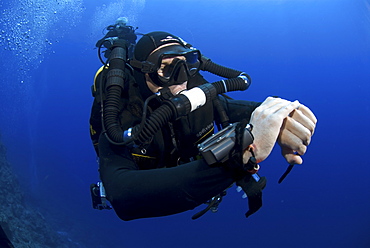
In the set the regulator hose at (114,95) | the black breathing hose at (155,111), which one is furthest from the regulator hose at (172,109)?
the regulator hose at (114,95)

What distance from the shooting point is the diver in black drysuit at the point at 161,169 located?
1117 mm

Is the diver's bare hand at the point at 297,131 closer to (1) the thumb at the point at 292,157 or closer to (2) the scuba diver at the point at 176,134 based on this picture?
(2) the scuba diver at the point at 176,134

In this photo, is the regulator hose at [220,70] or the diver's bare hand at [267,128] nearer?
the diver's bare hand at [267,128]

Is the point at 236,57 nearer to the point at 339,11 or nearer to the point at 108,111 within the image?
the point at 339,11

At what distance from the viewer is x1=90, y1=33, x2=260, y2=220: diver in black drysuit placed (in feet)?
3.67

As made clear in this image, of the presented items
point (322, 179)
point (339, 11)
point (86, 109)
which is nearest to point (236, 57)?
point (339, 11)

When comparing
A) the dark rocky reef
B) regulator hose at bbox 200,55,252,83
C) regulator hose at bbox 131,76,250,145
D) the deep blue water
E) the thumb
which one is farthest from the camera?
the deep blue water

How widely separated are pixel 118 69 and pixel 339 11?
43.4 m

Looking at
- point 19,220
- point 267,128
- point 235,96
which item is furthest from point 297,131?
point 235,96

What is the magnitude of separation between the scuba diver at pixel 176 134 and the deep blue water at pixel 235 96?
709 inches

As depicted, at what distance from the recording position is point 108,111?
1.91m

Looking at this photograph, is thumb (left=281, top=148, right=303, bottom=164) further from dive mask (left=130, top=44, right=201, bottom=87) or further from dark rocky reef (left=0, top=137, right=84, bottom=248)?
dark rocky reef (left=0, top=137, right=84, bottom=248)

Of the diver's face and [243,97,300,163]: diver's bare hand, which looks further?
the diver's face

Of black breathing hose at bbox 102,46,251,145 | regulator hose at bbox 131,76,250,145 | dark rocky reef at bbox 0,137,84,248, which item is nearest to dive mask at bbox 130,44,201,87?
black breathing hose at bbox 102,46,251,145
